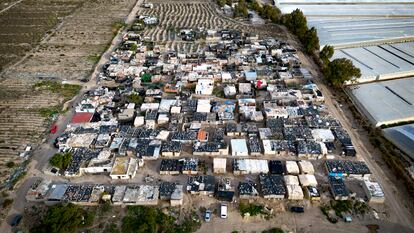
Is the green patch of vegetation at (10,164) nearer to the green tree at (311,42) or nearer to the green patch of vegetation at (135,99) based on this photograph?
the green patch of vegetation at (135,99)

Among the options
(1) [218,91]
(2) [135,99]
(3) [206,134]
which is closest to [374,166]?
(3) [206,134]

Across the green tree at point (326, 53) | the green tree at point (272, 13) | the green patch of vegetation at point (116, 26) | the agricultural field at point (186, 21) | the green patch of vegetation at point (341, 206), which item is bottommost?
the green patch of vegetation at point (341, 206)

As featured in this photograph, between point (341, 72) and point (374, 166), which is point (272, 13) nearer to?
point (341, 72)

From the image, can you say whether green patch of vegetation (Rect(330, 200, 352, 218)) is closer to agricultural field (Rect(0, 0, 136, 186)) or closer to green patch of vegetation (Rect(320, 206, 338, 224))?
green patch of vegetation (Rect(320, 206, 338, 224))

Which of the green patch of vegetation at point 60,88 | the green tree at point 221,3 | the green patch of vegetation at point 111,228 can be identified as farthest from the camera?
the green tree at point 221,3

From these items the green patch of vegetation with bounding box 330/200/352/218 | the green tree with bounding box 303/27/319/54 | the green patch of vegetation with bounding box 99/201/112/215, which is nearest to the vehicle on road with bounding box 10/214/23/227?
the green patch of vegetation with bounding box 99/201/112/215

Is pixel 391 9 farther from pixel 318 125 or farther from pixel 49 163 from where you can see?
pixel 49 163

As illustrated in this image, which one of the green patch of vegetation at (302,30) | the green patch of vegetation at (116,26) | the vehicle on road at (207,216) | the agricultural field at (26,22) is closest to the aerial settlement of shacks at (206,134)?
the vehicle on road at (207,216)
